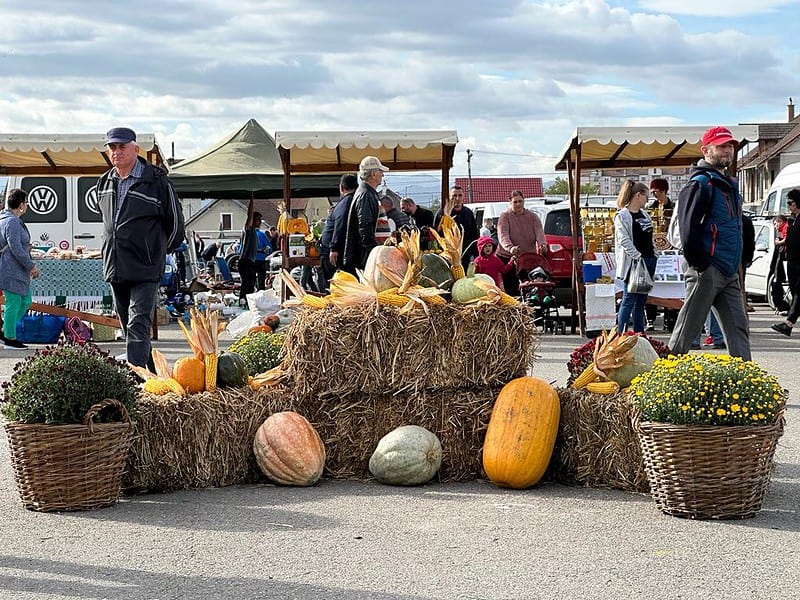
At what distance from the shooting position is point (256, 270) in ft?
85.8

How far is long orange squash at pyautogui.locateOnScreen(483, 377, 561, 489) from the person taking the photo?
6953 millimetres

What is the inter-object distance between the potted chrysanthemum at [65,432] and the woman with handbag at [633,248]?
8186mm

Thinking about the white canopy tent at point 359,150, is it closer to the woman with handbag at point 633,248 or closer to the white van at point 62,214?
the woman with handbag at point 633,248

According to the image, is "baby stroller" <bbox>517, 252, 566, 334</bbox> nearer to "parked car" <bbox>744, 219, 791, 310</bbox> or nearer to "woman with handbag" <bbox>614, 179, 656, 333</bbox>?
"woman with handbag" <bbox>614, 179, 656, 333</bbox>

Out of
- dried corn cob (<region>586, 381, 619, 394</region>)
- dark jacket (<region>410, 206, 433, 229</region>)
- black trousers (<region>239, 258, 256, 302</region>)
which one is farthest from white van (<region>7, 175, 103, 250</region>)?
dried corn cob (<region>586, 381, 619, 394</region>)

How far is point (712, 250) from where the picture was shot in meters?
8.26

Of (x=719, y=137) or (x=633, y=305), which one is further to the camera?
(x=633, y=305)

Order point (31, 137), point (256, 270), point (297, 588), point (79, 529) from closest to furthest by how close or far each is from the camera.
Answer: point (297, 588), point (79, 529), point (31, 137), point (256, 270)

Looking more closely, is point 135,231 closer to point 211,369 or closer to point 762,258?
point 211,369

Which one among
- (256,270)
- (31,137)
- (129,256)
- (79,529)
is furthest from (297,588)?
(256,270)

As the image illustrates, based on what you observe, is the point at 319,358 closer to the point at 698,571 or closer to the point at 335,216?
the point at 698,571

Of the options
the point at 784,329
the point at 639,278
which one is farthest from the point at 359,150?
the point at 784,329

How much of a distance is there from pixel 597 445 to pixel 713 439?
983 millimetres

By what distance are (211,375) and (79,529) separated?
156 centimetres
